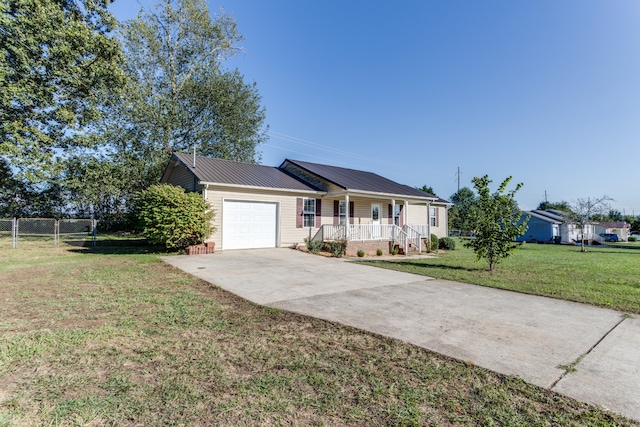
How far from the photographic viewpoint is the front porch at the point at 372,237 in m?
14.7

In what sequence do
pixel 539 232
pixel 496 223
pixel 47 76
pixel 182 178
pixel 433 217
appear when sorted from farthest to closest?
pixel 539 232 < pixel 433 217 < pixel 47 76 < pixel 182 178 < pixel 496 223

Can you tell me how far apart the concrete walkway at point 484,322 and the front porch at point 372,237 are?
5911 millimetres

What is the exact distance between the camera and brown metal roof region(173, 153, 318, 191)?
1350cm

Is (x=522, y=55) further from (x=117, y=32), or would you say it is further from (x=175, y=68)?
(x=117, y=32)

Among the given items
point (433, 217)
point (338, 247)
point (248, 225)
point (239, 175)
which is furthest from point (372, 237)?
point (433, 217)

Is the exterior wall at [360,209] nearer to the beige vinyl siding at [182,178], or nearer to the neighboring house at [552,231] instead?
the beige vinyl siding at [182,178]

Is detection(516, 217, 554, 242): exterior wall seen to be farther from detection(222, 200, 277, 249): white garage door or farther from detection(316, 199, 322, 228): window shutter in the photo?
detection(222, 200, 277, 249): white garage door

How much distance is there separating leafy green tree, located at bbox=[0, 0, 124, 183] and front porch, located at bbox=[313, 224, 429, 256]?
16459mm

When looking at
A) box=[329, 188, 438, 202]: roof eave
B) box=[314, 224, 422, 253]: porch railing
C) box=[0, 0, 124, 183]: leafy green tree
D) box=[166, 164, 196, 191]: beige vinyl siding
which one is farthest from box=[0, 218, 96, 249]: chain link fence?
box=[329, 188, 438, 202]: roof eave

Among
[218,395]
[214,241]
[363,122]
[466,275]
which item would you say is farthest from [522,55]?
[218,395]

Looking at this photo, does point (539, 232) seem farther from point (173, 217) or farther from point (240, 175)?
point (173, 217)

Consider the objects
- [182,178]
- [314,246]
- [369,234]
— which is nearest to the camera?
[314,246]

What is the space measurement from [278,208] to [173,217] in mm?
4801

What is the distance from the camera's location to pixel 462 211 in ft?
125
